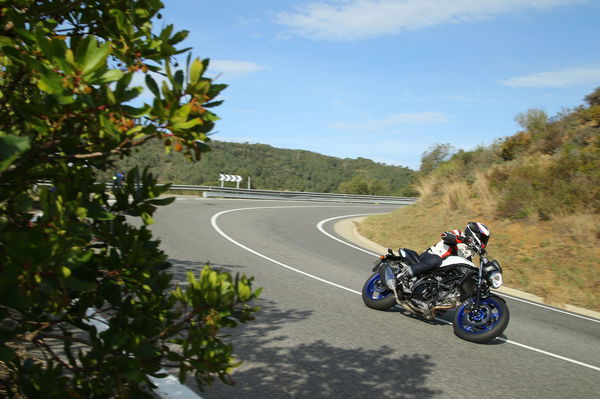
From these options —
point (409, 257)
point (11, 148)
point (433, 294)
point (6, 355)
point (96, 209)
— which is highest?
point (11, 148)

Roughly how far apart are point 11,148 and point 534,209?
49.3 ft

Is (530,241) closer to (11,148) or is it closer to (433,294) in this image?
(433,294)

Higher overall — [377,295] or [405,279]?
[405,279]

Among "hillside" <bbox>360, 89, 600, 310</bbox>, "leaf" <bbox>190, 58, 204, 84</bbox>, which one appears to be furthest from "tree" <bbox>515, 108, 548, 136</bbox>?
"leaf" <bbox>190, 58, 204, 84</bbox>

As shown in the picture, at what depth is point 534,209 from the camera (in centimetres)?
1420

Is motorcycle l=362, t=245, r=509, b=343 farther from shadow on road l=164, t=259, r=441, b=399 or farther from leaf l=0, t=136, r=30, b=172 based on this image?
leaf l=0, t=136, r=30, b=172

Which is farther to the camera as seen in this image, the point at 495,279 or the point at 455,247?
the point at 455,247

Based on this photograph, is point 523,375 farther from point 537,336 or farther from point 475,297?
point 537,336

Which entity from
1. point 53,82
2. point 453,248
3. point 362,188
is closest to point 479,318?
point 453,248

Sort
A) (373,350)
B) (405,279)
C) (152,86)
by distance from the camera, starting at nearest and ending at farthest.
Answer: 1. (152,86)
2. (373,350)
3. (405,279)

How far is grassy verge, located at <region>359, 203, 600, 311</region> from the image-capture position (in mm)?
10530

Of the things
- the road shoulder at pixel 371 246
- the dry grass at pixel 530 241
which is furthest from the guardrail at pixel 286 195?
the dry grass at pixel 530 241

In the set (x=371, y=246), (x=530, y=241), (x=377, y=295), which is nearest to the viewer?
(x=377, y=295)

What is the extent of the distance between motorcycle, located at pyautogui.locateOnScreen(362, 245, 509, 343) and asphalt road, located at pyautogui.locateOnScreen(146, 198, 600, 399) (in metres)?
0.22
